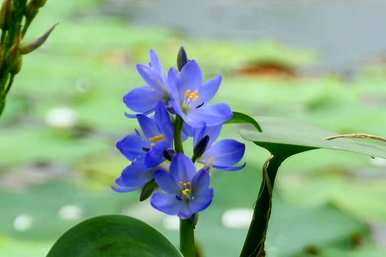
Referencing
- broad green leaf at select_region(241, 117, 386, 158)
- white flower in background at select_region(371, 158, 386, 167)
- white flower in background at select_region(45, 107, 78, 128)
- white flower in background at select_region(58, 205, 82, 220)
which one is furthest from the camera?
white flower in background at select_region(45, 107, 78, 128)

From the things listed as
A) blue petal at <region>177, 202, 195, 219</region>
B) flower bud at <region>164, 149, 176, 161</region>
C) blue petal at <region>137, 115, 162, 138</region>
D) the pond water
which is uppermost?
blue petal at <region>137, 115, 162, 138</region>

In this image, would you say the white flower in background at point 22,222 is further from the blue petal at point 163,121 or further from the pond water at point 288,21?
the pond water at point 288,21

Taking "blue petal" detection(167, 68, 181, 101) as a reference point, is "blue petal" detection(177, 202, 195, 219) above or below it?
below

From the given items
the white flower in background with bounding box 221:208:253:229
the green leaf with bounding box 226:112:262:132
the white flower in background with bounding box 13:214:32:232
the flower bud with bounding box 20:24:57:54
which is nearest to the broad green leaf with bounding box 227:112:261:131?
the green leaf with bounding box 226:112:262:132

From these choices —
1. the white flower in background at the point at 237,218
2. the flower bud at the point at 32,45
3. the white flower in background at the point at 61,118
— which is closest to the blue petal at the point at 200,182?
the flower bud at the point at 32,45

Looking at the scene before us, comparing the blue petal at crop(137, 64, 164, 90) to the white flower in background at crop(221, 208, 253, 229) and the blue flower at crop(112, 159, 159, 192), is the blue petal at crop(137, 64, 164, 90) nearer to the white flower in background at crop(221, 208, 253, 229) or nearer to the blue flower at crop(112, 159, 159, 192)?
the blue flower at crop(112, 159, 159, 192)

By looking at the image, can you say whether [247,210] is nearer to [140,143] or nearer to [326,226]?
[326,226]
